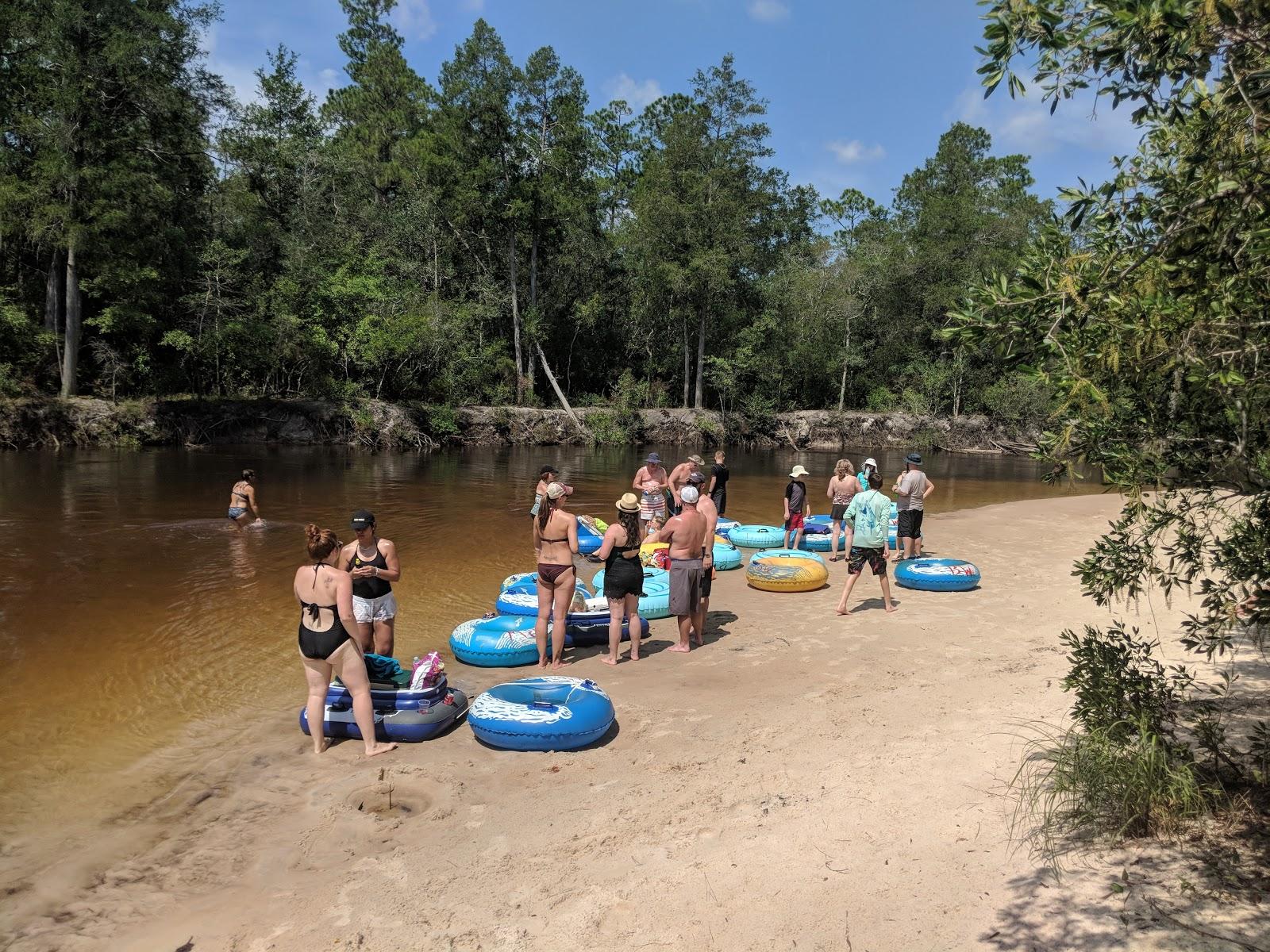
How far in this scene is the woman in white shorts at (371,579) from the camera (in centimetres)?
680

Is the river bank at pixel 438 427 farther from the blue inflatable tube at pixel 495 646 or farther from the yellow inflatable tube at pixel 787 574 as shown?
the blue inflatable tube at pixel 495 646

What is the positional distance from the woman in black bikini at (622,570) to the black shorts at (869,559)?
9.66ft

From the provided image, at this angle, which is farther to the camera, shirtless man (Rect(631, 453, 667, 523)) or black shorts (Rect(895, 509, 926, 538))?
black shorts (Rect(895, 509, 926, 538))

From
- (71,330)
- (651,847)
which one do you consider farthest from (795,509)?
(71,330)

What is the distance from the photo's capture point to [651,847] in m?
4.53

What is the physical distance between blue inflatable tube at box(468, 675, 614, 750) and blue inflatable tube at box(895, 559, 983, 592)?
6.05 metres

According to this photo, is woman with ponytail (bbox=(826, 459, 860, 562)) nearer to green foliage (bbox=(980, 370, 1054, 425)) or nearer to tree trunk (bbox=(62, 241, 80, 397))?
tree trunk (bbox=(62, 241, 80, 397))

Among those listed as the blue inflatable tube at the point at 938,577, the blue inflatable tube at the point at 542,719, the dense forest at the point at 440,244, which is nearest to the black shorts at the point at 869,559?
the blue inflatable tube at the point at 938,577

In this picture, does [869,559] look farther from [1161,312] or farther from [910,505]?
[1161,312]

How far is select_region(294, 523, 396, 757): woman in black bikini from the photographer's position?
223 inches

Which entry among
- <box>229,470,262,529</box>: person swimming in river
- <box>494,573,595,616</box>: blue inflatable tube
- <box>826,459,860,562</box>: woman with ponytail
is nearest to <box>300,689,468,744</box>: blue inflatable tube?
<box>494,573,595,616</box>: blue inflatable tube

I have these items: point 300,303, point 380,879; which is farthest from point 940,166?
point 380,879

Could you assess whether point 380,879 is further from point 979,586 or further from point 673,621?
point 979,586

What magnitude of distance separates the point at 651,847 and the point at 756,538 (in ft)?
30.8
